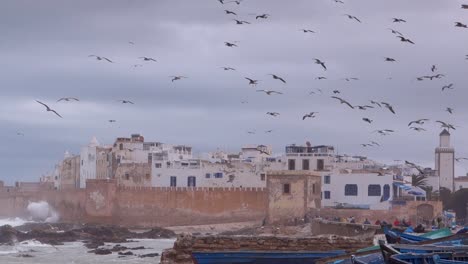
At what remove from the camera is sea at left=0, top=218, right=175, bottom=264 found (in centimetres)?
3956

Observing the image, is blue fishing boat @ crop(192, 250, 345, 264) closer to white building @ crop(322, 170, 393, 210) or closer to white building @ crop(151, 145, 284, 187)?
white building @ crop(322, 170, 393, 210)

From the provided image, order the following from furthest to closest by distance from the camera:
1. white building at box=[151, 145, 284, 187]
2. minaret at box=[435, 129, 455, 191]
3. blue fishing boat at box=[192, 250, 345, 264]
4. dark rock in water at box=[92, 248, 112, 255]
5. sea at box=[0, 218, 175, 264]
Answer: minaret at box=[435, 129, 455, 191] → white building at box=[151, 145, 284, 187] → dark rock in water at box=[92, 248, 112, 255] → sea at box=[0, 218, 175, 264] → blue fishing boat at box=[192, 250, 345, 264]

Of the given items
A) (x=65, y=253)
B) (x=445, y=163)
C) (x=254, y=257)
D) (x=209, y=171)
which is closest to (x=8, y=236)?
(x=65, y=253)

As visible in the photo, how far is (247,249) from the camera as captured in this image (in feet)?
59.1

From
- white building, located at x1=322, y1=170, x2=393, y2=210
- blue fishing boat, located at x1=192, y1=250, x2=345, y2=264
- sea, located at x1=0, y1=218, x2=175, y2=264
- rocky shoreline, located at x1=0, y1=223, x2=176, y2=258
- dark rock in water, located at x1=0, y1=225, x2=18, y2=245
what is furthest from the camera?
white building, located at x1=322, y1=170, x2=393, y2=210

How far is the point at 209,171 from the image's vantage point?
66.1 m

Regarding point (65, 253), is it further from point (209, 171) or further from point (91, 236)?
point (209, 171)

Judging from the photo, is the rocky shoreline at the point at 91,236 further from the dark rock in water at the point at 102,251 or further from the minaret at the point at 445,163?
the minaret at the point at 445,163

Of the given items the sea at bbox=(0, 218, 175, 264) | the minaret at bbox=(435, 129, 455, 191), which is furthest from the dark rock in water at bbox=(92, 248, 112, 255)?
the minaret at bbox=(435, 129, 455, 191)

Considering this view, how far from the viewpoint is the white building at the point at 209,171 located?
65438 mm

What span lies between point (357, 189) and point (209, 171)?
35.7ft

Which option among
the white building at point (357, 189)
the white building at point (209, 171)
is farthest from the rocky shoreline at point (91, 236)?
the white building at point (357, 189)

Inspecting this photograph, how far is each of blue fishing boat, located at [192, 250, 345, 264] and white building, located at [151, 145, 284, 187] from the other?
4707cm

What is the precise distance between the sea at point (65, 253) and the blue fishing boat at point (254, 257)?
66.2 ft
